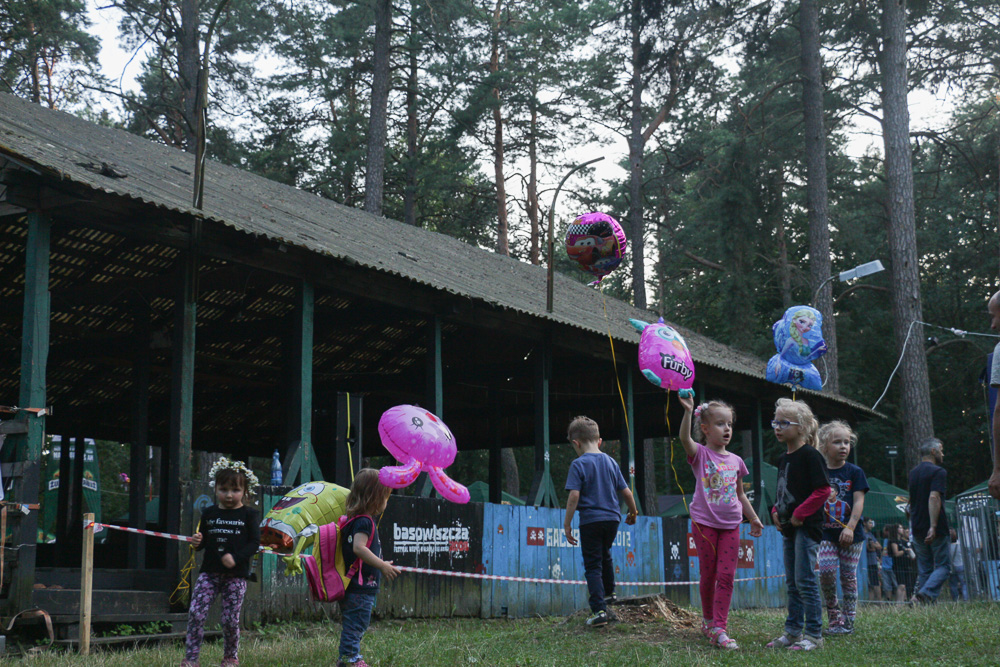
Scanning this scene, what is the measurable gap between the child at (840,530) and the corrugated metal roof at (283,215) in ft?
16.7

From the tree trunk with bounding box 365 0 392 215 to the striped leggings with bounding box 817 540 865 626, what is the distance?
62.1 feet

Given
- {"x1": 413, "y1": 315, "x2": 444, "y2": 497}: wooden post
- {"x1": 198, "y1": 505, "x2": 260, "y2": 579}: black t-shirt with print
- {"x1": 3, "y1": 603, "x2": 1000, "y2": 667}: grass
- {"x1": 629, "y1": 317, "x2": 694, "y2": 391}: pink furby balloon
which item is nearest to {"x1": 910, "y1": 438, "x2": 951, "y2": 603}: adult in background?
{"x1": 3, "y1": 603, "x2": 1000, "y2": 667}: grass

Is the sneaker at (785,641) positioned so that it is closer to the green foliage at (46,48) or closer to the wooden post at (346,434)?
the wooden post at (346,434)

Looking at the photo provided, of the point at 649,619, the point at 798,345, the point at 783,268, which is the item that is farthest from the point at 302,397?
the point at 783,268

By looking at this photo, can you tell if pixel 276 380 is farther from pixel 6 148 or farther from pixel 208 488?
pixel 6 148

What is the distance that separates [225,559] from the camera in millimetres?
6594

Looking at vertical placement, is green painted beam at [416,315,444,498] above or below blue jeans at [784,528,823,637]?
above

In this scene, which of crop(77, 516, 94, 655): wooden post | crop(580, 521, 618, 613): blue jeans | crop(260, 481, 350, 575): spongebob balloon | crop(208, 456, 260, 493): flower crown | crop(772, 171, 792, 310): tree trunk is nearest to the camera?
crop(260, 481, 350, 575): spongebob balloon

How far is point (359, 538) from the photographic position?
5805 millimetres

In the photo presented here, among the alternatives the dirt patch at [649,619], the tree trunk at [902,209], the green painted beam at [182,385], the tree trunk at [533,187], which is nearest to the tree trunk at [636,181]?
the tree trunk at [533,187]

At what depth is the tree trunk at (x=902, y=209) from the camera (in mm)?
23047

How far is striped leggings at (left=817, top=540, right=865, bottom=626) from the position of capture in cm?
760

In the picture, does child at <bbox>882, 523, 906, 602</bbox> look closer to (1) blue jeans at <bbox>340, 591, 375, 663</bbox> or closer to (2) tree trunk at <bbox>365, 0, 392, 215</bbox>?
(2) tree trunk at <bbox>365, 0, 392, 215</bbox>

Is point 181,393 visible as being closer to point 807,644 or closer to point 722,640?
point 722,640
